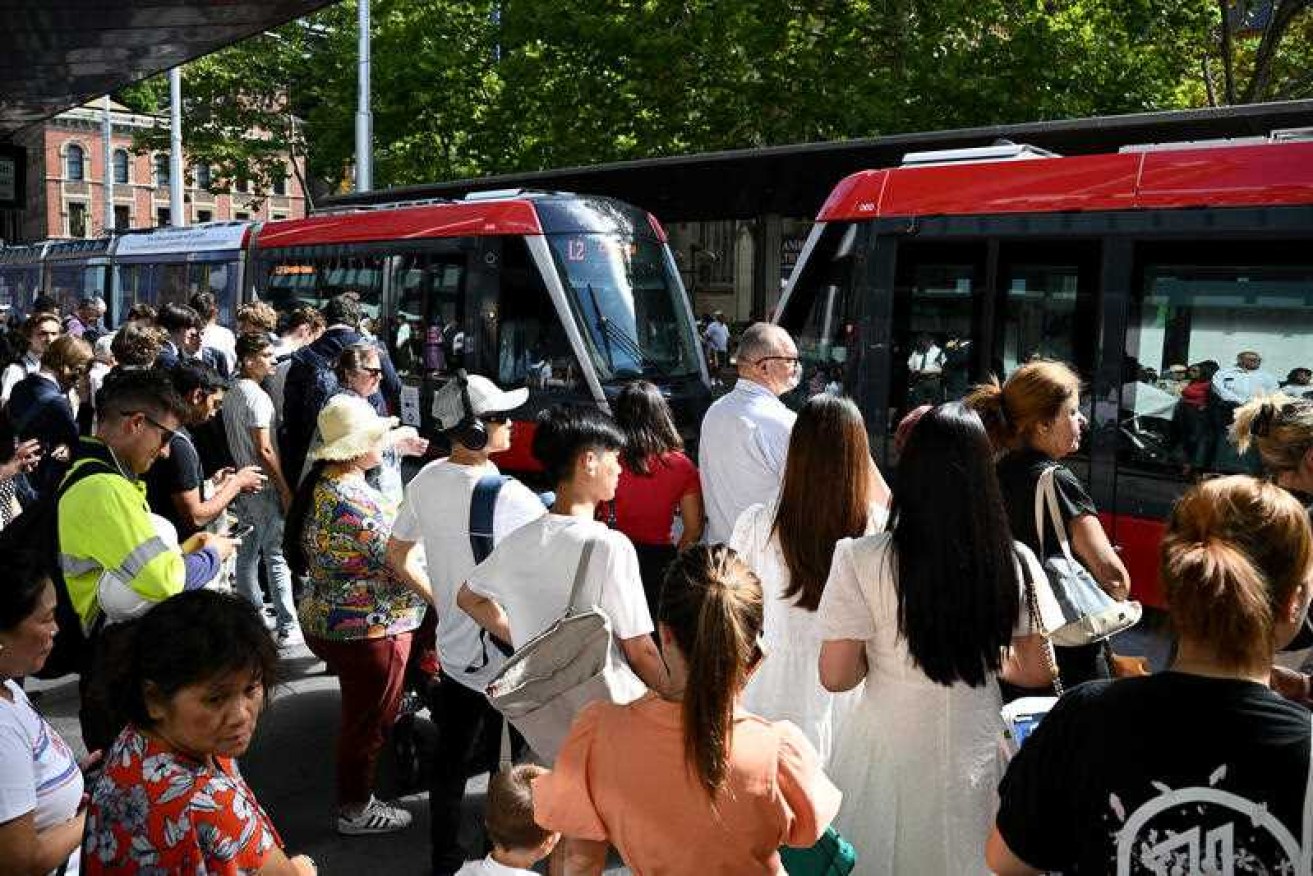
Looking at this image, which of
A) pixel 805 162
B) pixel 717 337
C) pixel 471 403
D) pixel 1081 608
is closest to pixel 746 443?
pixel 471 403

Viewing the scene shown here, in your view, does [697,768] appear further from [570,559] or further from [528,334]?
[528,334]

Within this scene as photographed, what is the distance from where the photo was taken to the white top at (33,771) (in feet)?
8.11

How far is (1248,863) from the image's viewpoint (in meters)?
2.09

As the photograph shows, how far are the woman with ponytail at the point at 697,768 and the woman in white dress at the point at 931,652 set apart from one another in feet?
1.83

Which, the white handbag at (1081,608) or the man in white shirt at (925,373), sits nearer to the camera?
the white handbag at (1081,608)

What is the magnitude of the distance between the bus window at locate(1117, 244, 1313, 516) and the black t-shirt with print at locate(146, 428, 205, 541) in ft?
17.3

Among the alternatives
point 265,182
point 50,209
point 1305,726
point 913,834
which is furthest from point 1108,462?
point 50,209

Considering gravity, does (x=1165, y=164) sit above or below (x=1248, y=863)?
above

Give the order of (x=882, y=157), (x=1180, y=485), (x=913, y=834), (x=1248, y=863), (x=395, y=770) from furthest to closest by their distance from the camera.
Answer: (x=882, y=157), (x=1180, y=485), (x=395, y=770), (x=913, y=834), (x=1248, y=863)

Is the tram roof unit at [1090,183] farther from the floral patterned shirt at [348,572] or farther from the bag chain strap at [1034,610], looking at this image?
the floral patterned shirt at [348,572]

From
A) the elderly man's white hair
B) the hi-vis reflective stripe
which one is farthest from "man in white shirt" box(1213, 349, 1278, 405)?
the hi-vis reflective stripe

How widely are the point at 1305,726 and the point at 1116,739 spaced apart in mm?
292

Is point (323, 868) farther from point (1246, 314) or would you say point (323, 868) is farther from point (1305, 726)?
point (1246, 314)

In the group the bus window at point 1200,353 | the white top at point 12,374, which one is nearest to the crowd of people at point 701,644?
the bus window at point 1200,353
